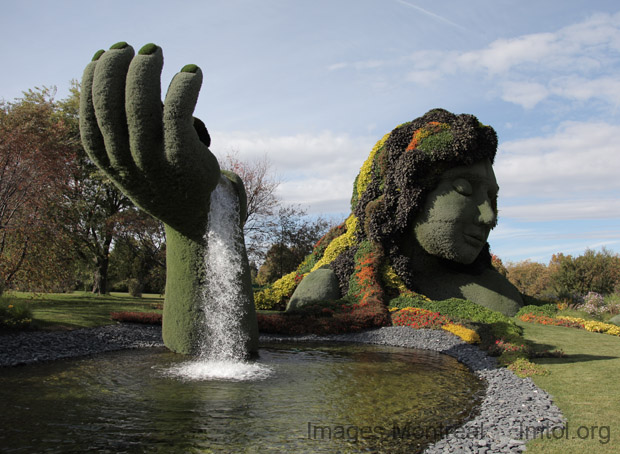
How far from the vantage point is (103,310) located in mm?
14039

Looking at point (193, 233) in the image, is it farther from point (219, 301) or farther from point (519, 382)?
point (519, 382)

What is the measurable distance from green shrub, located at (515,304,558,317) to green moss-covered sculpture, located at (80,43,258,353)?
11.6 meters

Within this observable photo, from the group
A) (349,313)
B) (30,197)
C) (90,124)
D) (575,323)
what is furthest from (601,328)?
(30,197)

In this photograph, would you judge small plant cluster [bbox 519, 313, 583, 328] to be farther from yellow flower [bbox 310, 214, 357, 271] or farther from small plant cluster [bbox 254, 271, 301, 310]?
small plant cluster [bbox 254, 271, 301, 310]

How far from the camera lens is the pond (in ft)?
14.5

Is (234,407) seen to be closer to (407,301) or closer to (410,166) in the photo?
(407,301)

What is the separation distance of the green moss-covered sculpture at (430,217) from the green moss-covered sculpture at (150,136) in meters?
7.80

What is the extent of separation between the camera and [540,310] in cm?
1507

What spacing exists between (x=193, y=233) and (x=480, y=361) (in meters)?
6.02

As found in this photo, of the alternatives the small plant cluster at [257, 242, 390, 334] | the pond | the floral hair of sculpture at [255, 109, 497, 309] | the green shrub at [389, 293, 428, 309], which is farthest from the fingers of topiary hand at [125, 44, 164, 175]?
the green shrub at [389, 293, 428, 309]

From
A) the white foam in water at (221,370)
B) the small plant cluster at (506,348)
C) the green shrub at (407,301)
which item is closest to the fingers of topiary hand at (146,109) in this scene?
the white foam in water at (221,370)

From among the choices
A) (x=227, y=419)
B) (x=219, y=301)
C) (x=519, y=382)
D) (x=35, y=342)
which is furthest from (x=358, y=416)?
(x=35, y=342)

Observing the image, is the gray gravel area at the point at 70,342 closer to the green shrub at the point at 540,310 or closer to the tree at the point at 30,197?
the tree at the point at 30,197

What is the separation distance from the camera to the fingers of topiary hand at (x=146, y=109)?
7121mm
